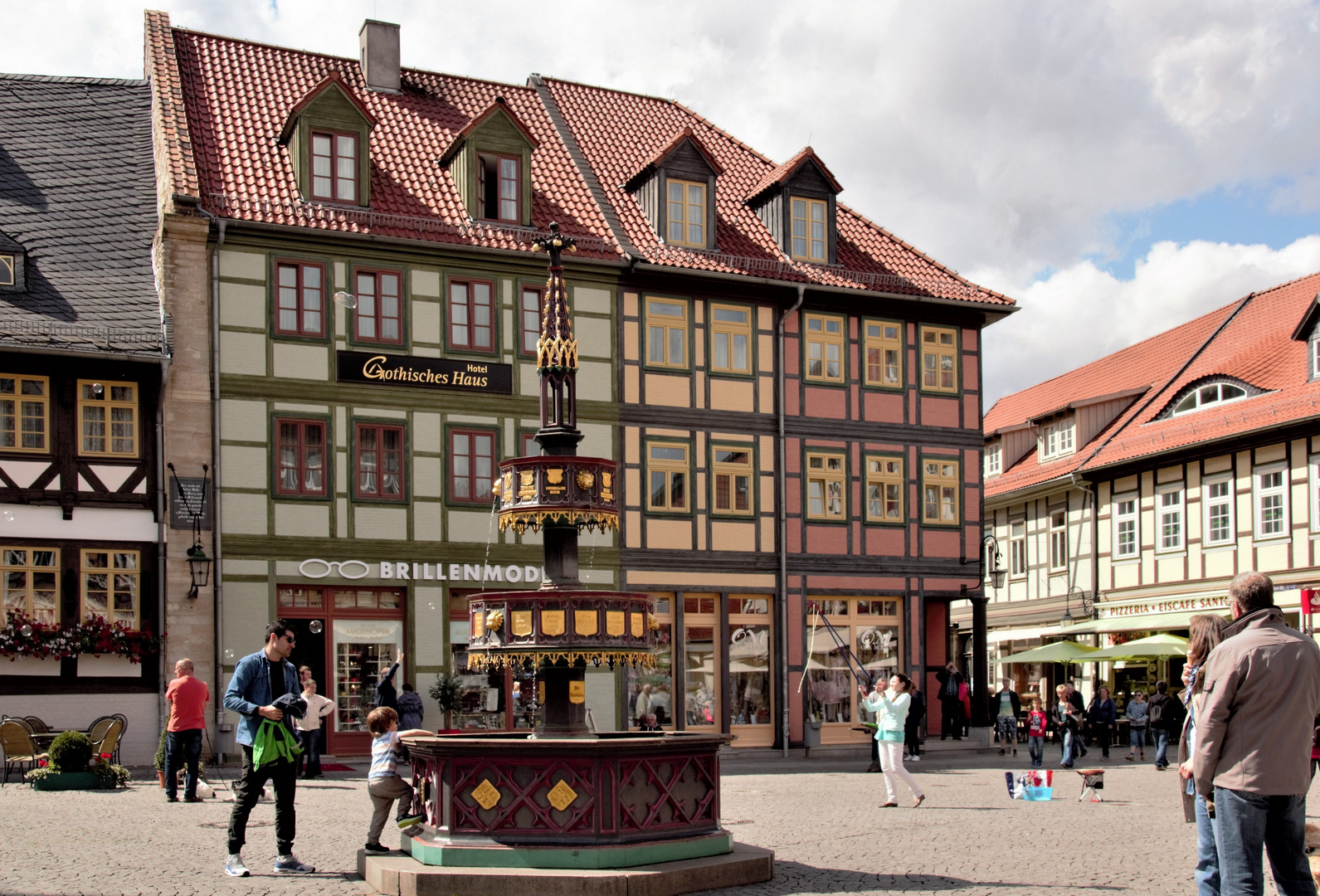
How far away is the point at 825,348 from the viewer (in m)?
30.4

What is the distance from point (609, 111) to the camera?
33.2 m

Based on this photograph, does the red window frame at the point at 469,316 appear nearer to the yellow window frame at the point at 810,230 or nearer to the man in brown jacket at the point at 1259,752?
the yellow window frame at the point at 810,230

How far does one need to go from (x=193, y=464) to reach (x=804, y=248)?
1273 centimetres

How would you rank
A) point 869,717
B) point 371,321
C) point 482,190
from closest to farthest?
point 371,321, point 482,190, point 869,717

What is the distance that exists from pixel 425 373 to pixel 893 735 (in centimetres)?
1192

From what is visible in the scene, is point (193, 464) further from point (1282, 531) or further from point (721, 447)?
point (1282, 531)

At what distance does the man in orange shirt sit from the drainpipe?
1380cm

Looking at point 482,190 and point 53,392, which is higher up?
point 482,190

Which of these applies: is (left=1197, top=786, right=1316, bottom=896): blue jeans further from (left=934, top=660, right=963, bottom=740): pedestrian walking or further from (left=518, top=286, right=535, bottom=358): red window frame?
(left=934, top=660, right=963, bottom=740): pedestrian walking

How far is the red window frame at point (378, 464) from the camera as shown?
26.1 metres

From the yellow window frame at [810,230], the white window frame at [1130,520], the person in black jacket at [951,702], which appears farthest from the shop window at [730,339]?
the white window frame at [1130,520]

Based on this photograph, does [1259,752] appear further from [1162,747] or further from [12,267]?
[12,267]

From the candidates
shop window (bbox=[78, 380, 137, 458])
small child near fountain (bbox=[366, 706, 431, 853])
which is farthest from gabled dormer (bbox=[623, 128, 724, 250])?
small child near fountain (bbox=[366, 706, 431, 853])

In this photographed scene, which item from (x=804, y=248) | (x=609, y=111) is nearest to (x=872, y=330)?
(x=804, y=248)
